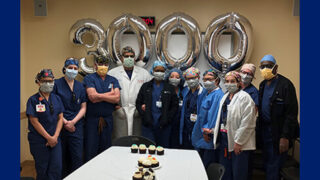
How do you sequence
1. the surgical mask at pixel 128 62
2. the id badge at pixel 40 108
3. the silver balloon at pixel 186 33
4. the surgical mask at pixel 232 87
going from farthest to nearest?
the silver balloon at pixel 186 33 < the surgical mask at pixel 128 62 < the surgical mask at pixel 232 87 < the id badge at pixel 40 108

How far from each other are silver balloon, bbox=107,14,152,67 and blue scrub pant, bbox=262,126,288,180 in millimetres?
1985

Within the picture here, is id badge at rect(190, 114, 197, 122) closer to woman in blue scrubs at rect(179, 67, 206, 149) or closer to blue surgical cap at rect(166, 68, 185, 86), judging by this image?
woman in blue scrubs at rect(179, 67, 206, 149)

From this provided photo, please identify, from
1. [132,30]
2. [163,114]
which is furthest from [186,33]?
[163,114]

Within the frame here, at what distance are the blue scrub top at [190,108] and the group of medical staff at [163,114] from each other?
0.04ft

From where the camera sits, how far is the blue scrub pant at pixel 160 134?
353cm

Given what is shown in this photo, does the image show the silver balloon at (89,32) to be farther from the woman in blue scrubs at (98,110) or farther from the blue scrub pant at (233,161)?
the blue scrub pant at (233,161)

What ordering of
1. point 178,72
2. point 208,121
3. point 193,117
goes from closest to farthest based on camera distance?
point 208,121
point 193,117
point 178,72

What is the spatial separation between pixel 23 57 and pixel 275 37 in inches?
163

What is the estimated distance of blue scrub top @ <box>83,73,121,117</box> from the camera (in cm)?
350

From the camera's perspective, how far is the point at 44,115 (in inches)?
109

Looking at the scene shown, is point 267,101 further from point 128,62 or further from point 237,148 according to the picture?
point 128,62

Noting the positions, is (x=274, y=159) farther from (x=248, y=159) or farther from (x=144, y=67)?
(x=144, y=67)

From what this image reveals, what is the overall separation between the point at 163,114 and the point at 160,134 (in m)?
0.30

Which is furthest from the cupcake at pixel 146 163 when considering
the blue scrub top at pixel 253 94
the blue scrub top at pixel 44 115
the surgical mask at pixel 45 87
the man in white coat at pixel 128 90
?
the man in white coat at pixel 128 90
